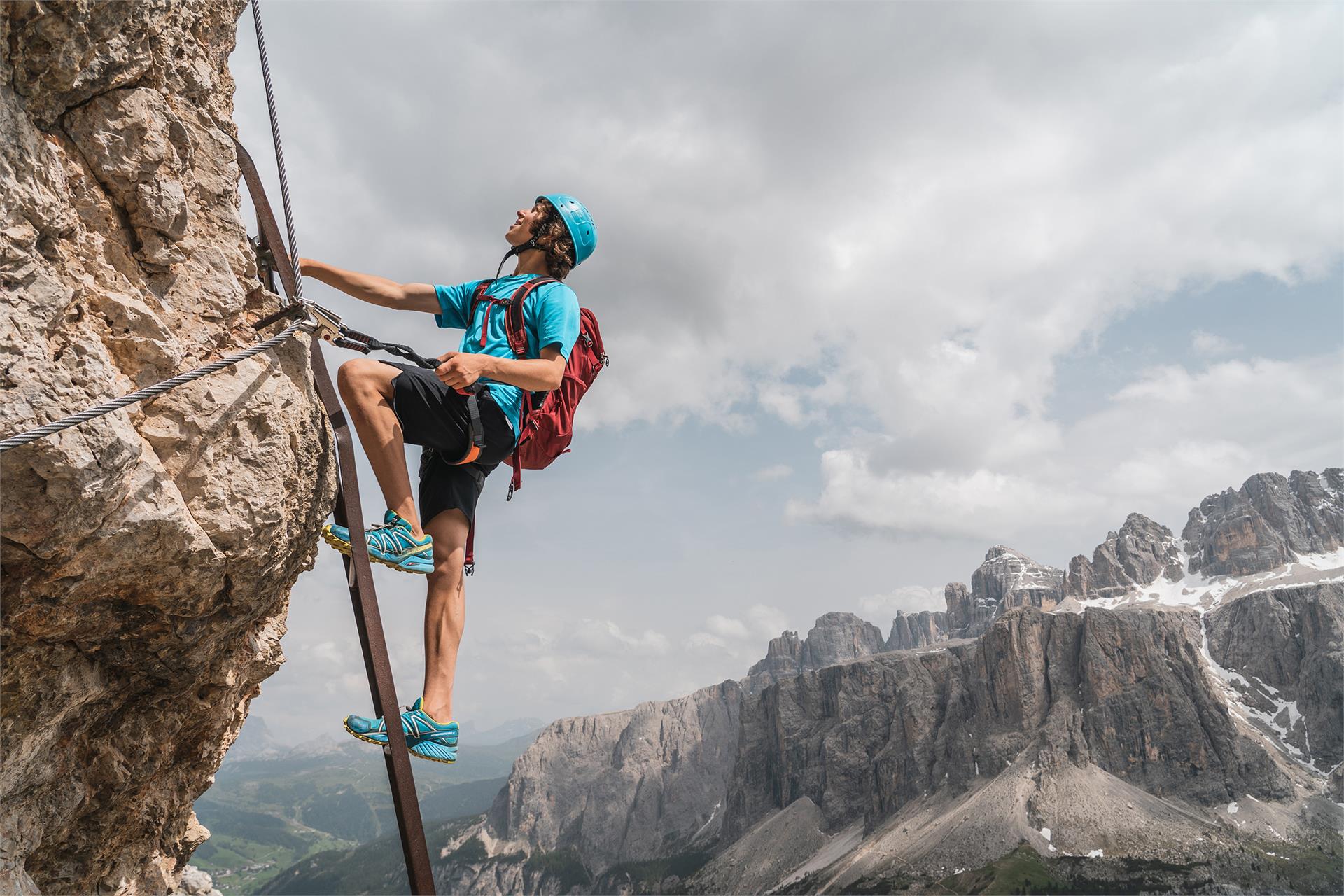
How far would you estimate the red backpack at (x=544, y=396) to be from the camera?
510 centimetres

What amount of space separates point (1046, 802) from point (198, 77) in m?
186

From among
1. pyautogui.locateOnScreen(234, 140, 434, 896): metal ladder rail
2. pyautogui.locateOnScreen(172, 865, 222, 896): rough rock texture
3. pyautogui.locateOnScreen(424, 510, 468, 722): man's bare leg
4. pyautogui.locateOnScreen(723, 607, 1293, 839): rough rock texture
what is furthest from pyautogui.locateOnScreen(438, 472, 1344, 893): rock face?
pyautogui.locateOnScreen(234, 140, 434, 896): metal ladder rail

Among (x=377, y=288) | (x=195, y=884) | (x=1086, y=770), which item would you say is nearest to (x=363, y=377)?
(x=377, y=288)

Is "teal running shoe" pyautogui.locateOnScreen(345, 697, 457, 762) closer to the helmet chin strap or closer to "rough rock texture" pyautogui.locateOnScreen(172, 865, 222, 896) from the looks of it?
the helmet chin strap

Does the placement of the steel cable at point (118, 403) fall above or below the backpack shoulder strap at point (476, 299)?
below

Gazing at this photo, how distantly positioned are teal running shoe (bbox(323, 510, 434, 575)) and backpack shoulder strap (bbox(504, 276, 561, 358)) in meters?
1.32

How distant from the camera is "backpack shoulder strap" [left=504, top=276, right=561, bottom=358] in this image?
503 centimetres

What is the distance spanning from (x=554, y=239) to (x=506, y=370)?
4.85ft

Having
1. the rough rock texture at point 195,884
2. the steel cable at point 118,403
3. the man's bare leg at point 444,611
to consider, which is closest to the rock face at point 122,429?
the steel cable at point 118,403

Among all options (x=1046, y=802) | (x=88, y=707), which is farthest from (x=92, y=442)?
(x=1046, y=802)

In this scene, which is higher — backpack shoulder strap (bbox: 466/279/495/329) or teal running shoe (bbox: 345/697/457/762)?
backpack shoulder strap (bbox: 466/279/495/329)

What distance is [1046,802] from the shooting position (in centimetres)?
15488

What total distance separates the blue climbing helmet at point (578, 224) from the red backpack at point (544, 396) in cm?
33

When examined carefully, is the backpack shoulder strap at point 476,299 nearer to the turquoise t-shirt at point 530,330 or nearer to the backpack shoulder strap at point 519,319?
the turquoise t-shirt at point 530,330
